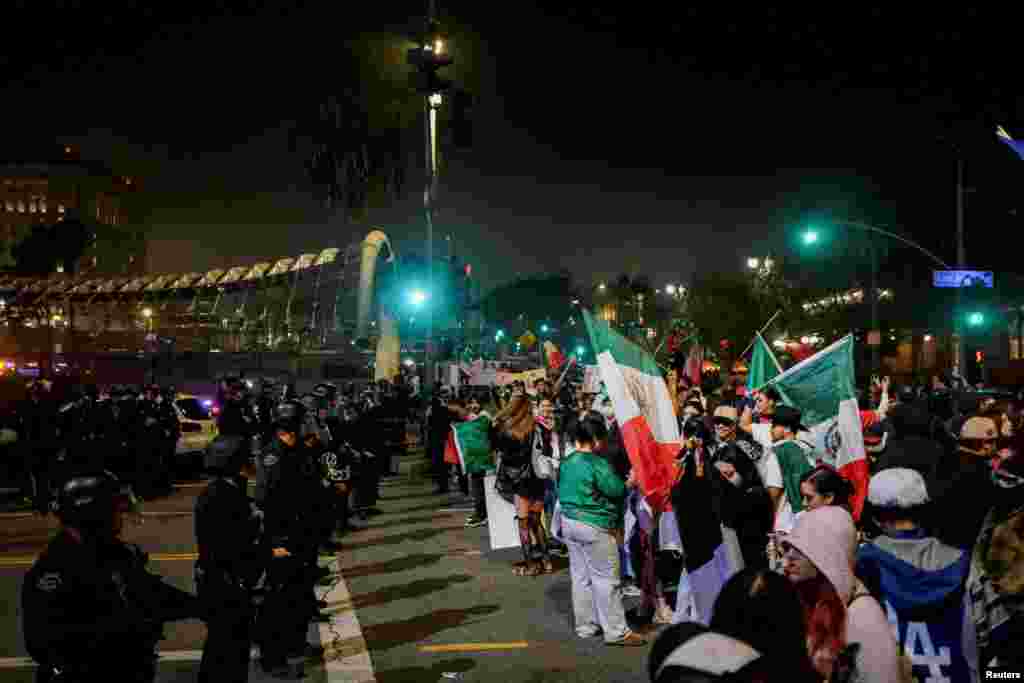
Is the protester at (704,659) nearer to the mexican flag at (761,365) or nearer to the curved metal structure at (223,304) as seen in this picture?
the mexican flag at (761,365)

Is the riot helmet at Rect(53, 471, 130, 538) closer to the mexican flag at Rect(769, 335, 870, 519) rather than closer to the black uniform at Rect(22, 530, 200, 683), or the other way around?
the black uniform at Rect(22, 530, 200, 683)

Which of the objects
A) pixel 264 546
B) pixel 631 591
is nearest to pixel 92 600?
pixel 264 546

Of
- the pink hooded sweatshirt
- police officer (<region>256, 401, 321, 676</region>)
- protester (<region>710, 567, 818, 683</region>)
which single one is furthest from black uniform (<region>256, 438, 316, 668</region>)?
protester (<region>710, 567, 818, 683</region>)

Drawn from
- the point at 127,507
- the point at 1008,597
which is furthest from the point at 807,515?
the point at 127,507

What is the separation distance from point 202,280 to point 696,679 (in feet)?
164

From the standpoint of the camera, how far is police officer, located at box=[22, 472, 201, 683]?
3.69m

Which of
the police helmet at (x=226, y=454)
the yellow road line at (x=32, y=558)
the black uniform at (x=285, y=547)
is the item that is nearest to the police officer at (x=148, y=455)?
the yellow road line at (x=32, y=558)

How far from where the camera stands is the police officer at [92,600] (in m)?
3.69

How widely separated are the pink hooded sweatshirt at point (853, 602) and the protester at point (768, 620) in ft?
2.73

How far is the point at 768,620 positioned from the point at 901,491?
5.72 ft

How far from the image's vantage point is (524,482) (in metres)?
10.3

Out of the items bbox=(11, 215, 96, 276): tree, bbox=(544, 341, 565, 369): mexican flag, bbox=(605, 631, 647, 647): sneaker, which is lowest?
bbox=(605, 631, 647, 647): sneaker

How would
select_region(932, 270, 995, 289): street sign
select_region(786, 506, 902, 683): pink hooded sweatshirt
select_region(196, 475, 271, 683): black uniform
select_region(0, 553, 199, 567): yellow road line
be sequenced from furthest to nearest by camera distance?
1. select_region(932, 270, 995, 289): street sign
2. select_region(0, 553, 199, 567): yellow road line
3. select_region(196, 475, 271, 683): black uniform
4. select_region(786, 506, 902, 683): pink hooded sweatshirt

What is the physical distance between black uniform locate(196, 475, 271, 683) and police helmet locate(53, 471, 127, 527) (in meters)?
0.97
